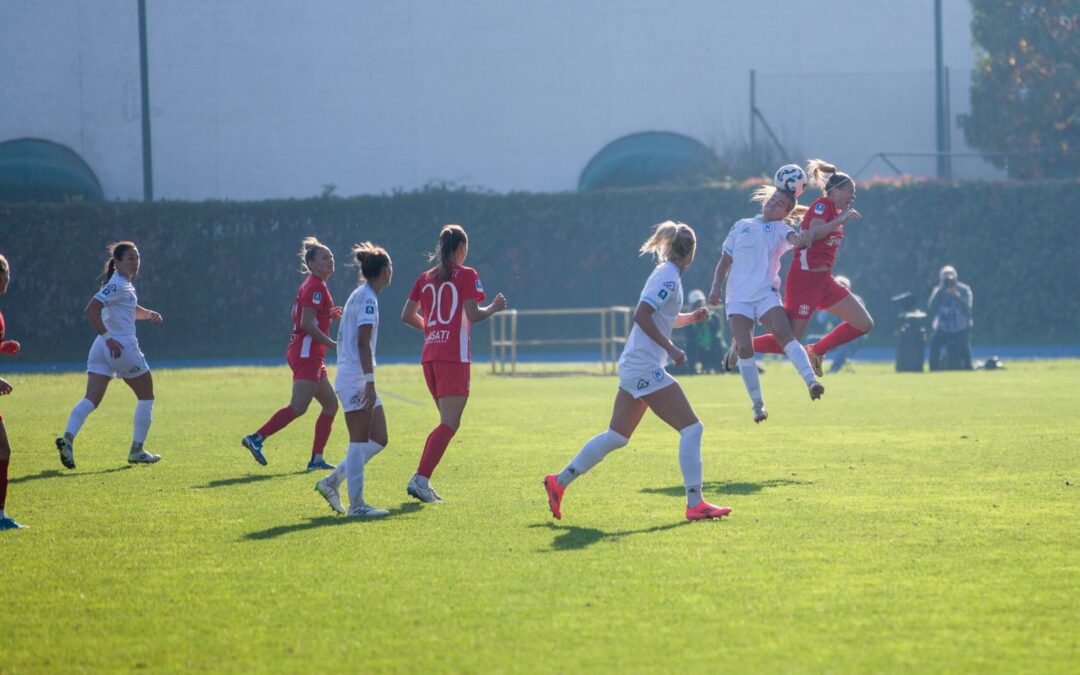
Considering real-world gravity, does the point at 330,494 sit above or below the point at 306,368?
below

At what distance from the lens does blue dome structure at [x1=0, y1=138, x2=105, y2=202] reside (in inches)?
1479

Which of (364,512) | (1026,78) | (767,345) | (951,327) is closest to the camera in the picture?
(364,512)

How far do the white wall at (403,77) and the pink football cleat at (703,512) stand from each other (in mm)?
32263

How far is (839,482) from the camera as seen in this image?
10016 millimetres

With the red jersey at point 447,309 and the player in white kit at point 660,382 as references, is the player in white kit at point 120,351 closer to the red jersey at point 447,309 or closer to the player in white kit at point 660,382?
the red jersey at point 447,309

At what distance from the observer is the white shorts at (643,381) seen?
8.30 meters

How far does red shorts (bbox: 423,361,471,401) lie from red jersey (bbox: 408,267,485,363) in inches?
1.6

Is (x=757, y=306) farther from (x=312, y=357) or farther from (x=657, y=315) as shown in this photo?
(x=657, y=315)

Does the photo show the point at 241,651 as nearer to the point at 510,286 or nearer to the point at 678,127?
the point at 510,286

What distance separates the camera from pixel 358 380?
8742mm

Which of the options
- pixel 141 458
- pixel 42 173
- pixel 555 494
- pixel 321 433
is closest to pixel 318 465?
pixel 321 433

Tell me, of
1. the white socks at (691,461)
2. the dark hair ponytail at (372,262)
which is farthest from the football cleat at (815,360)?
the dark hair ponytail at (372,262)

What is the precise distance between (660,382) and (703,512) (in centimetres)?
81

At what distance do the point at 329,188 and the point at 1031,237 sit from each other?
17.3 metres
